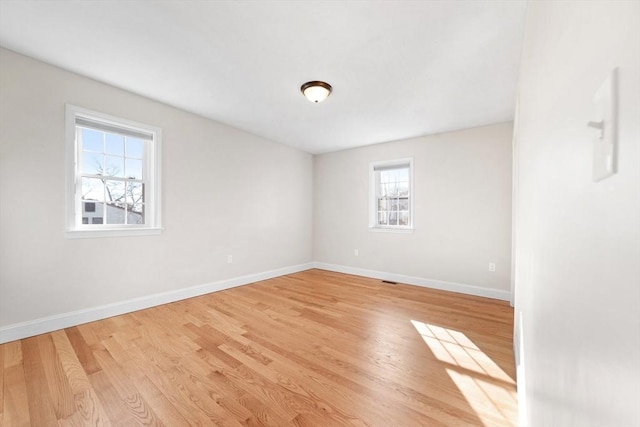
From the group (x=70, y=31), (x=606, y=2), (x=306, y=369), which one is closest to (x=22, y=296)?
(x=70, y=31)

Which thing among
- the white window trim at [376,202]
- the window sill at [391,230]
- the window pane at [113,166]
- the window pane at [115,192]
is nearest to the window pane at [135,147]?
the window pane at [113,166]

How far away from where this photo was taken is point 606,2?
39 centimetres

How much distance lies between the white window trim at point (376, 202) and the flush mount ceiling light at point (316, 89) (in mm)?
2258

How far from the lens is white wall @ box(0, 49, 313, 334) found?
2361 millimetres

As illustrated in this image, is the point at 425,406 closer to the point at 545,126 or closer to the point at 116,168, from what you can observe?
the point at 545,126

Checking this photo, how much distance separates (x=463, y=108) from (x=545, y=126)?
2.77 m

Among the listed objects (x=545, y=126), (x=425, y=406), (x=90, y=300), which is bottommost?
(x=425, y=406)

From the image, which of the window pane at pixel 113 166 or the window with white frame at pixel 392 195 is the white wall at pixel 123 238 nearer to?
the window pane at pixel 113 166

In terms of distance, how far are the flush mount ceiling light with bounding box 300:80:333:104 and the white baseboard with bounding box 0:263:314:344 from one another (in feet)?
9.76

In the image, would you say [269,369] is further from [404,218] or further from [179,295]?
[404,218]

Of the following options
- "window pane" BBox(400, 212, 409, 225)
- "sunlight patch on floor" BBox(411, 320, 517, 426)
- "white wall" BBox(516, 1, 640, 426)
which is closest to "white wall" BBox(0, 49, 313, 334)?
"window pane" BBox(400, 212, 409, 225)

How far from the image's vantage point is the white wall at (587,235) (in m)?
0.29

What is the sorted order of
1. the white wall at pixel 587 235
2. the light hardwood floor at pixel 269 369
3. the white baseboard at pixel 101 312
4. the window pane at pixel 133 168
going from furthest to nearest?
the window pane at pixel 133 168, the white baseboard at pixel 101 312, the light hardwood floor at pixel 269 369, the white wall at pixel 587 235

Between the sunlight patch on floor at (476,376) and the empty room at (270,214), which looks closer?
the empty room at (270,214)
